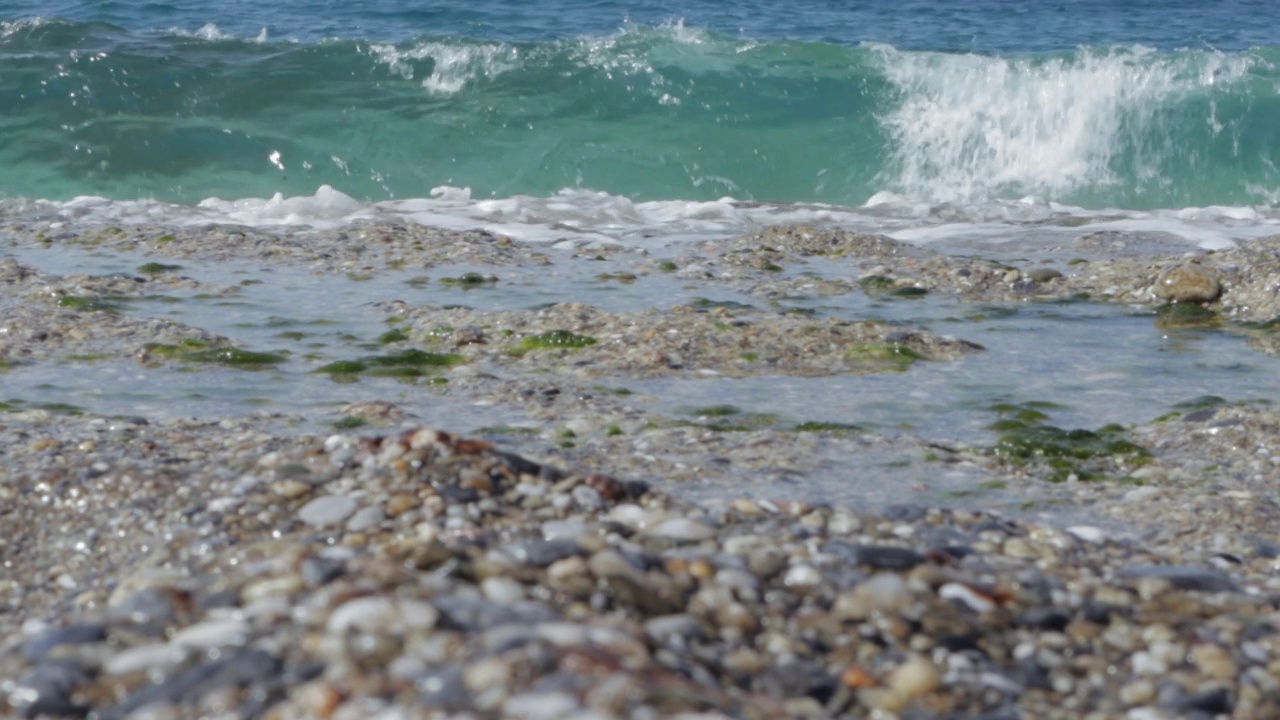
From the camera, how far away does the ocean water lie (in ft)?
40.1

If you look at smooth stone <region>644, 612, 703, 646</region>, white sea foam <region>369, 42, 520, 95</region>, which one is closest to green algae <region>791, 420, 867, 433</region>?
smooth stone <region>644, 612, 703, 646</region>

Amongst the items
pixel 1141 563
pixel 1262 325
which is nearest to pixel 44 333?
pixel 1141 563

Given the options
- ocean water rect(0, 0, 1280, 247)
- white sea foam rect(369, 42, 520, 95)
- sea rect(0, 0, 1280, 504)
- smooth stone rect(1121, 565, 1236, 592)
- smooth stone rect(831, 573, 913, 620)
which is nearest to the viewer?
smooth stone rect(831, 573, 913, 620)

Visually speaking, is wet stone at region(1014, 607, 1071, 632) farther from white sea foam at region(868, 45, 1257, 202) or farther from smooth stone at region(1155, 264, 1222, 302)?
white sea foam at region(868, 45, 1257, 202)

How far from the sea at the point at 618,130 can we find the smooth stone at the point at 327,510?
232 inches

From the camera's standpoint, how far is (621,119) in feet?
48.0

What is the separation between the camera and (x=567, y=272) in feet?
26.7

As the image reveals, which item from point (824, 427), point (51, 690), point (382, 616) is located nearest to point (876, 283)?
point (824, 427)

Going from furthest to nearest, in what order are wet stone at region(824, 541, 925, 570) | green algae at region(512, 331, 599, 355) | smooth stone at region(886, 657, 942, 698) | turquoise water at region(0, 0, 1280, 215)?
turquoise water at region(0, 0, 1280, 215) < green algae at region(512, 331, 599, 355) < wet stone at region(824, 541, 925, 570) < smooth stone at region(886, 657, 942, 698)

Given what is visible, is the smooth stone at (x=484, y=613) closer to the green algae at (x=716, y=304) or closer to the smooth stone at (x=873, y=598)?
the smooth stone at (x=873, y=598)

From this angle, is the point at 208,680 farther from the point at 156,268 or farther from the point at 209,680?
the point at 156,268

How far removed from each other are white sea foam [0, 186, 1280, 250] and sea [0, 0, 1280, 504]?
0.16 feet

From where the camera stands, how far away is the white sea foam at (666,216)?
404 inches

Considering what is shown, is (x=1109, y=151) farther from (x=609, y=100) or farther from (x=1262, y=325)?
(x=1262, y=325)
